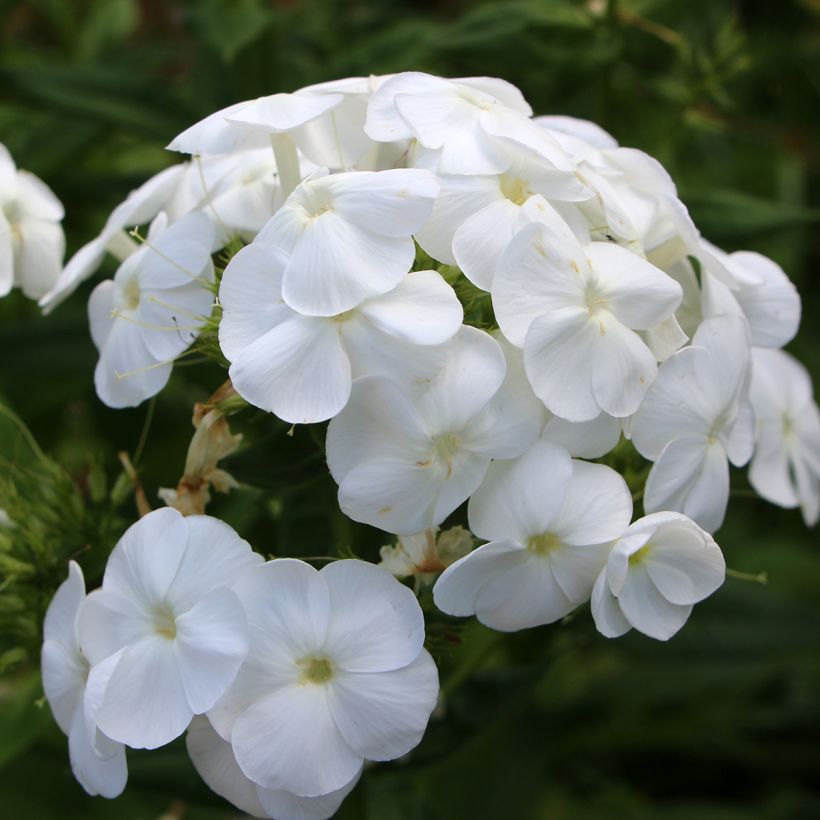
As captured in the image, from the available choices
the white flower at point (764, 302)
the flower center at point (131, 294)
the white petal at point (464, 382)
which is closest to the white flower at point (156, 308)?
the flower center at point (131, 294)

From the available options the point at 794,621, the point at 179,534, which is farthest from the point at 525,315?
the point at 794,621

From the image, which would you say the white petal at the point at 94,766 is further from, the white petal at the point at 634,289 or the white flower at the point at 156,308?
the white petal at the point at 634,289

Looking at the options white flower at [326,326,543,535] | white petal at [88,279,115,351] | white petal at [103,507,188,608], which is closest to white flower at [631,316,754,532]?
white flower at [326,326,543,535]

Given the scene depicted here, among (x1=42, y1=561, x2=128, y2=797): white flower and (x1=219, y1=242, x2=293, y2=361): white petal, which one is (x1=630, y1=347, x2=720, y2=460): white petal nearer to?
(x1=219, y1=242, x2=293, y2=361): white petal

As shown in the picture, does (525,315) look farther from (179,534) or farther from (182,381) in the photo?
(182,381)

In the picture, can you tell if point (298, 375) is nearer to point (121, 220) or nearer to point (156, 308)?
point (156, 308)
